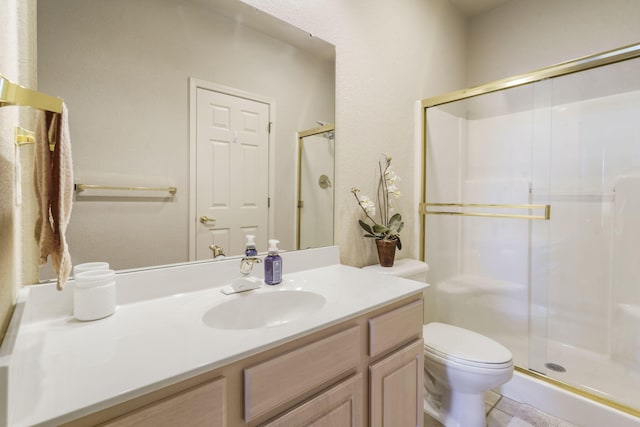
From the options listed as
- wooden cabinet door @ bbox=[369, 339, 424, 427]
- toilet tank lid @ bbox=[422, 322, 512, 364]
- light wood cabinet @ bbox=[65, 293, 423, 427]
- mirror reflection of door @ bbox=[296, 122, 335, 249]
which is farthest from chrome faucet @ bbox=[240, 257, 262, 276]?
toilet tank lid @ bbox=[422, 322, 512, 364]

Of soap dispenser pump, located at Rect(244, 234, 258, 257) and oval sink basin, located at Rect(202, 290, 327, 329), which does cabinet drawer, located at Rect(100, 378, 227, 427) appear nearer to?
oval sink basin, located at Rect(202, 290, 327, 329)

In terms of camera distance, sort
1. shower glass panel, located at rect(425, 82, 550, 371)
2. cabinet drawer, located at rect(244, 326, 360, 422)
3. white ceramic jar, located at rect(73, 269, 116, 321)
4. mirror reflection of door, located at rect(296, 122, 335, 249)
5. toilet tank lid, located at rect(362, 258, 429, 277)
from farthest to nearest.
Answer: shower glass panel, located at rect(425, 82, 550, 371) < toilet tank lid, located at rect(362, 258, 429, 277) < mirror reflection of door, located at rect(296, 122, 335, 249) < white ceramic jar, located at rect(73, 269, 116, 321) < cabinet drawer, located at rect(244, 326, 360, 422)

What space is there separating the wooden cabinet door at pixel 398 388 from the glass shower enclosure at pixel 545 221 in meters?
1.03

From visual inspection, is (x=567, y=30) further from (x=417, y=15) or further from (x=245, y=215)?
(x=245, y=215)

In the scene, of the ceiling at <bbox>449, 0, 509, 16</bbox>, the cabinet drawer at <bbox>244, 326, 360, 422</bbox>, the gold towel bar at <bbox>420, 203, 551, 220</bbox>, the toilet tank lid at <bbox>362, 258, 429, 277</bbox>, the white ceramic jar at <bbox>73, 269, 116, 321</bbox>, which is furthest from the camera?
the ceiling at <bbox>449, 0, 509, 16</bbox>

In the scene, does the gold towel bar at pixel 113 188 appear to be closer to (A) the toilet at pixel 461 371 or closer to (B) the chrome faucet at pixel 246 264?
(B) the chrome faucet at pixel 246 264

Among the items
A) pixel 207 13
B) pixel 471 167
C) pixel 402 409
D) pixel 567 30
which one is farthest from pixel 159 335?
pixel 567 30

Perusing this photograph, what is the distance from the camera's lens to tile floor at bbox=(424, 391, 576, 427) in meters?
1.54

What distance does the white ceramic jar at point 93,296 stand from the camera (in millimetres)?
807

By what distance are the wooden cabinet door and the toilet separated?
0.96ft

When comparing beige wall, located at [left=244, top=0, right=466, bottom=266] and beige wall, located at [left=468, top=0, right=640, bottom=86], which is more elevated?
beige wall, located at [left=468, top=0, right=640, bottom=86]

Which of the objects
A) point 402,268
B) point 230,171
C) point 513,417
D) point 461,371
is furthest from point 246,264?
point 513,417

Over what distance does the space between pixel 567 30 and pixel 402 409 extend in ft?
8.44

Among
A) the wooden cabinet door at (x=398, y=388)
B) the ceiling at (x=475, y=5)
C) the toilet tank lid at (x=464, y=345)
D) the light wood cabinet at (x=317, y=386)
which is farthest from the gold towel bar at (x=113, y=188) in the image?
the ceiling at (x=475, y=5)
